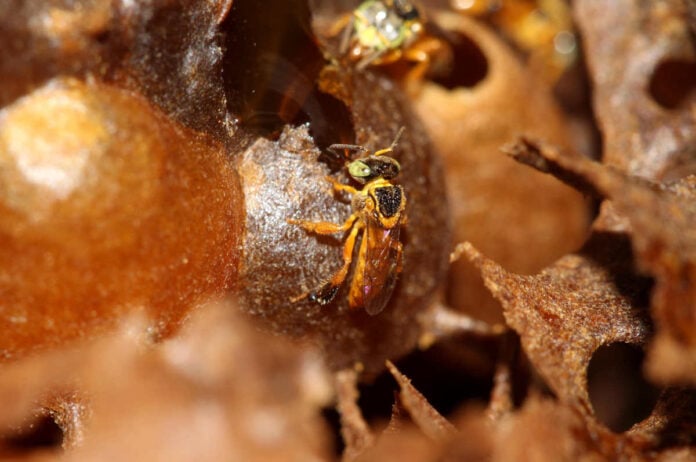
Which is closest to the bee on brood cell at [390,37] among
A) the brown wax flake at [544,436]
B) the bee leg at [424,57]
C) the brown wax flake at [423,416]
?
the bee leg at [424,57]

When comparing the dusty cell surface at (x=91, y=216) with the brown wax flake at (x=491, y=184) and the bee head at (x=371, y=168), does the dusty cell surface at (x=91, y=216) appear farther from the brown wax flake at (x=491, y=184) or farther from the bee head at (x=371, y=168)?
the brown wax flake at (x=491, y=184)

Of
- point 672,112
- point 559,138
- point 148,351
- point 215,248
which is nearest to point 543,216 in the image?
point 559,138

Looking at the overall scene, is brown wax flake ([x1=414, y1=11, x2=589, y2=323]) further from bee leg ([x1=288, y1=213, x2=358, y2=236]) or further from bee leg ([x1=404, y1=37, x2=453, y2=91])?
bee leg ([x1=288, y1=213, x2=358, y2=236])

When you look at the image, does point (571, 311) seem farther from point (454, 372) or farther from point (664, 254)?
point (454, 372)

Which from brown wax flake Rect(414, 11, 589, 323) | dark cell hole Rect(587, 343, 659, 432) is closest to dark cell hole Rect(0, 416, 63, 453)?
brown wax flake Rect(414, 11, 589, 323)

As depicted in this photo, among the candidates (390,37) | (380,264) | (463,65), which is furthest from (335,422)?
(463,65)
